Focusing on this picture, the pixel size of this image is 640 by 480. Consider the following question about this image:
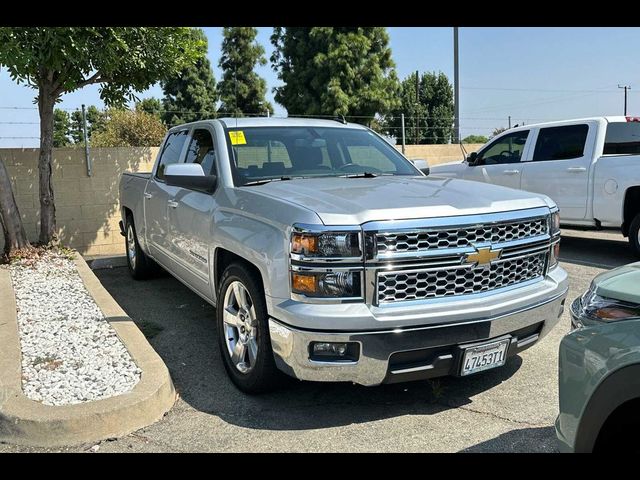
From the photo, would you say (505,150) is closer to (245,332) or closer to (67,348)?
(245,332)

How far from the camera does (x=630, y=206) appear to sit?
308 inches

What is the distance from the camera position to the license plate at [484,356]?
10.9ft

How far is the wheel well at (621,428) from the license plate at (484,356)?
1.18 meters

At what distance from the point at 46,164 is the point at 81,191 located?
4.06ft

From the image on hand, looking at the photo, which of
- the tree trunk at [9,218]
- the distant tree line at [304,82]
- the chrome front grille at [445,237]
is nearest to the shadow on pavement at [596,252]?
the chrome front grille at [445,237]

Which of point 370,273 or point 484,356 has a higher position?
point 370,273

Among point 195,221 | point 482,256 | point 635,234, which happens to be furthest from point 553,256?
point 635,234

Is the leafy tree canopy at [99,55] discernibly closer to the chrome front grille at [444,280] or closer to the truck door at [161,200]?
the truck door at [161,200]

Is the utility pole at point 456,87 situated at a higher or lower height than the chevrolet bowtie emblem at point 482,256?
higher

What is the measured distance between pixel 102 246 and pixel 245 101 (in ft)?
82.6

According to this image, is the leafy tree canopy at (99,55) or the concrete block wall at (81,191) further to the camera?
the concrete block wall at (81,191)

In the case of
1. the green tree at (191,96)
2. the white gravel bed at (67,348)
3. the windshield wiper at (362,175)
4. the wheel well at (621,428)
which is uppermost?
the green tree at (191,96)

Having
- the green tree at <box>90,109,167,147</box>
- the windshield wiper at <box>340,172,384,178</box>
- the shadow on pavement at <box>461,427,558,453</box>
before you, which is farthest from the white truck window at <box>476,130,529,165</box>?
the green tree at <box>90,109,167,147</box>
